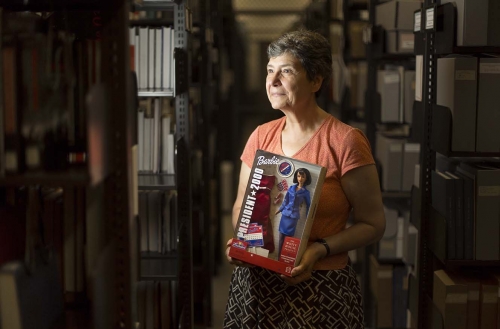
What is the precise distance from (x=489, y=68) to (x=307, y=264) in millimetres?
1154

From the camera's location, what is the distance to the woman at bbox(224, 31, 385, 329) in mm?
1871

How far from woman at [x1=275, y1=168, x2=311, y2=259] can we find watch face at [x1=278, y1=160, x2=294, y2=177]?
0.02m

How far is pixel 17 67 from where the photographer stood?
1362 mm

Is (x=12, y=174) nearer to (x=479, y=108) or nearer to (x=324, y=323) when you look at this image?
(x=324, y=323)

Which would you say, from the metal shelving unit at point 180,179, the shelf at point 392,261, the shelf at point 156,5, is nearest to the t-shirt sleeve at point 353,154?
the metal shelving unit at point 180,179

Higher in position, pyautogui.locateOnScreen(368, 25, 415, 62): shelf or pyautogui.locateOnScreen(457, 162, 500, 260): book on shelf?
pyautogui.locateOnScreen(368, 25, 415, 62): shelf

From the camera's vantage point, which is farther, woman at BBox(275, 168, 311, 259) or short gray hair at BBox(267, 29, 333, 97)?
short gray hair at BBox(267, 29, 333, 97)

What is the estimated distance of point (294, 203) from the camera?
179 cm

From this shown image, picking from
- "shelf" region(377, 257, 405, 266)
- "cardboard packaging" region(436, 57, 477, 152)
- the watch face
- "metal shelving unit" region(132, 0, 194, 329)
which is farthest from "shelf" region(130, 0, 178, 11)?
"shelf" region(377, 257, 405, 266)

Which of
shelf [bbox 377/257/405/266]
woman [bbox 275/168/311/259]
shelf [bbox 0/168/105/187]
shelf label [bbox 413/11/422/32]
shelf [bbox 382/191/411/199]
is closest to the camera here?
shelf [bbox 0/168/105/187]

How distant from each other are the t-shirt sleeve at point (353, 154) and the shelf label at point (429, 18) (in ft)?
2.81

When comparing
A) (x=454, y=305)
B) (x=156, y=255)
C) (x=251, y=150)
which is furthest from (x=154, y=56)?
(x=454, y=305)

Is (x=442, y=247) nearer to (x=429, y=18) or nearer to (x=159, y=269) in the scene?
(x=429, y=18)

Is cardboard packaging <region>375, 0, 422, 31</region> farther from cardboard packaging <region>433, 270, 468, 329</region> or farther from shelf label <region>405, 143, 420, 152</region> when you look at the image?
cardboard packaging <region>433, 270, 468, 329</region>
